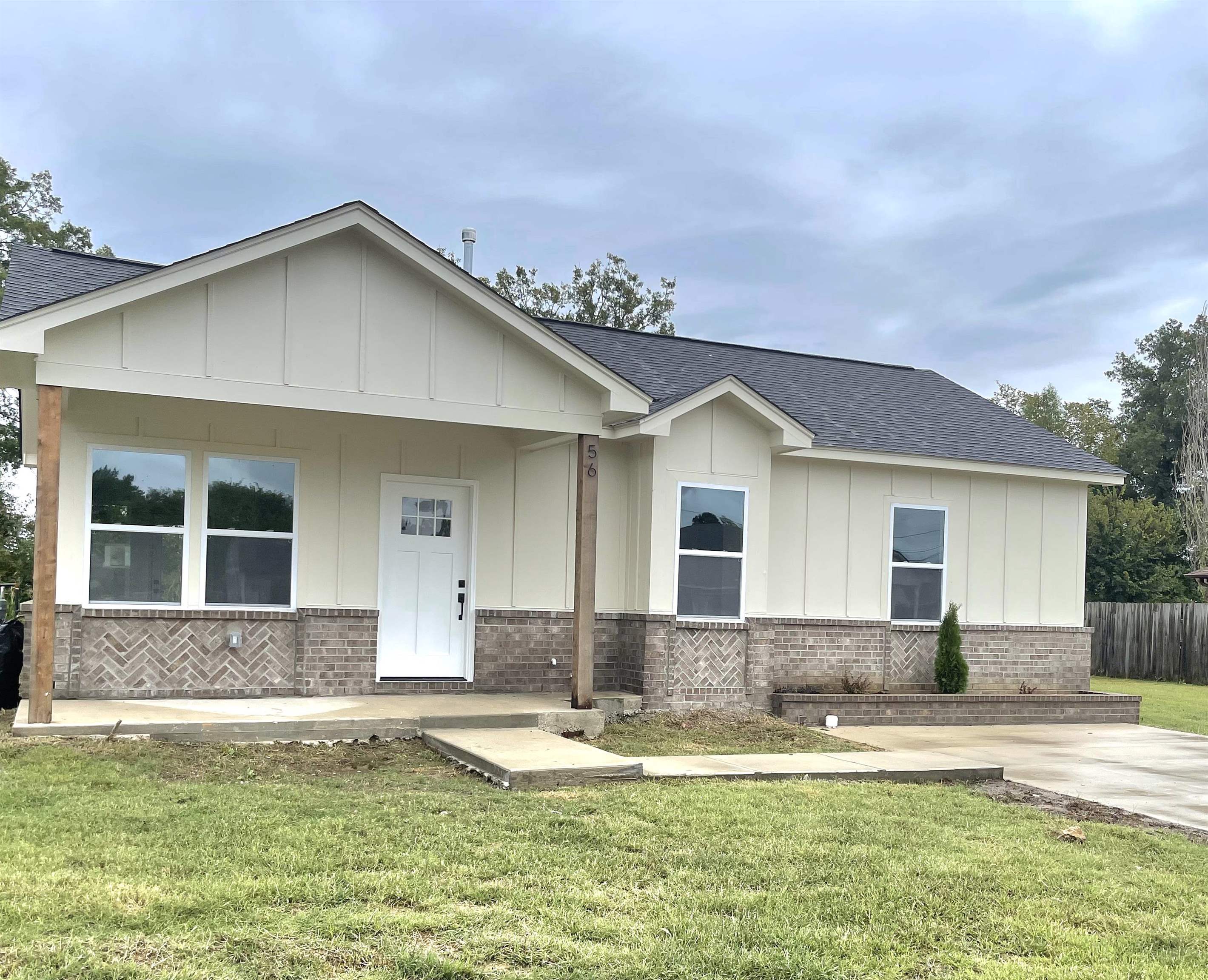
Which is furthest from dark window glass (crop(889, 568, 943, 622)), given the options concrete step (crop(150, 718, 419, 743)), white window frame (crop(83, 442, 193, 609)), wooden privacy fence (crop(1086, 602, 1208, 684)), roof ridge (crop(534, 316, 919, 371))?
wooden privacy fence (crop(1086, 602, 1208, 684))

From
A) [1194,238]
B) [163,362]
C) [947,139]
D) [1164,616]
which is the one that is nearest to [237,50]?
[163,362]

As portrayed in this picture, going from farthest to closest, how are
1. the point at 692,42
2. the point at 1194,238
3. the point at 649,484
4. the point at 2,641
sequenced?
the point at 1194,238, the point at 692,42, the point at 649,484, the point at 2,641

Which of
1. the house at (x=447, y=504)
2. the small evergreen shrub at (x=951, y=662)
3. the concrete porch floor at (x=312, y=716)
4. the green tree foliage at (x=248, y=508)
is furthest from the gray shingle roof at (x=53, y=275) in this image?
the small evergreen shrub at (x=951, y=662)

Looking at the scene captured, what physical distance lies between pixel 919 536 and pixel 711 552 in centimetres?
375

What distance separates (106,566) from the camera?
10961mm

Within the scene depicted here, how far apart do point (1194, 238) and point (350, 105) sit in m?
27.9

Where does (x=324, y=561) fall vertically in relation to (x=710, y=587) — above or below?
above

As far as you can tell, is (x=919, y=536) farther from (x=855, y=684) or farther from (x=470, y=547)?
(x=470, y=547)

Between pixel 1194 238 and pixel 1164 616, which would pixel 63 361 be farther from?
pixel 1194 238

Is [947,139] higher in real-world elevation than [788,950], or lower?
higher

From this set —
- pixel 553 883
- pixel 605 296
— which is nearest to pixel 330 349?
pixel 553 883

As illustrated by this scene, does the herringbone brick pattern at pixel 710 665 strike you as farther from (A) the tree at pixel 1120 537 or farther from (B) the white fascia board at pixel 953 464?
(A) the tree at pixel 1120 537

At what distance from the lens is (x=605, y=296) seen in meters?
40.0

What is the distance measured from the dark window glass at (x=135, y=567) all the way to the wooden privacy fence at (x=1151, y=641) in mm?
19278
